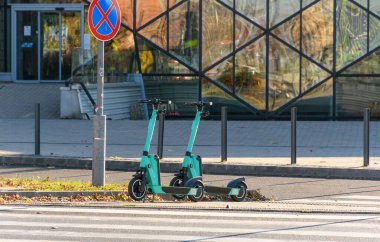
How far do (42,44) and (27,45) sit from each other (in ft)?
1.72

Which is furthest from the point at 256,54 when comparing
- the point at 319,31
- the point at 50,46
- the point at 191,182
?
the point at 191,182

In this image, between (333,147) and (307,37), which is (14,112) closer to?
(307,37)

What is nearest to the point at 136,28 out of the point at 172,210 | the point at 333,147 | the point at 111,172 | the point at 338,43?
the point at 338,43

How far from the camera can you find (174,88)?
29875 mm

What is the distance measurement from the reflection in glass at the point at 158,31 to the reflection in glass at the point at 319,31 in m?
4.23

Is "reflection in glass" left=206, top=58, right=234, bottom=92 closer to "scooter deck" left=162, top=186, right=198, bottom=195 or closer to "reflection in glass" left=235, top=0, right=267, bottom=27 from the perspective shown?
"reflection in glass" left=235, top=0, right=267, bottom=27

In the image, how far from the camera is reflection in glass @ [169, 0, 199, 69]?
1176 inches

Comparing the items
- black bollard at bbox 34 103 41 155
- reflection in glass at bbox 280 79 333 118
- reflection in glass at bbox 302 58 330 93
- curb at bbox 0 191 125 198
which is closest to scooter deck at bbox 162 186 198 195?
curb at bbox 0 191 125 198

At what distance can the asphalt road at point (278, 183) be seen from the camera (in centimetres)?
1417

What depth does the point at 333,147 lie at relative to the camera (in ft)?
66.6

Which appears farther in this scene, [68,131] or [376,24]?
[376,24]

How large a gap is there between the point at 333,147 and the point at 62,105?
9795mm

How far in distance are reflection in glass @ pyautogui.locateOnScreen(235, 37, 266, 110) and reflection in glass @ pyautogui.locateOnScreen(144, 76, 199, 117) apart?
1.35 meters

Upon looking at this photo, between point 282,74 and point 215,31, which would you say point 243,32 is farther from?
point 282,74
